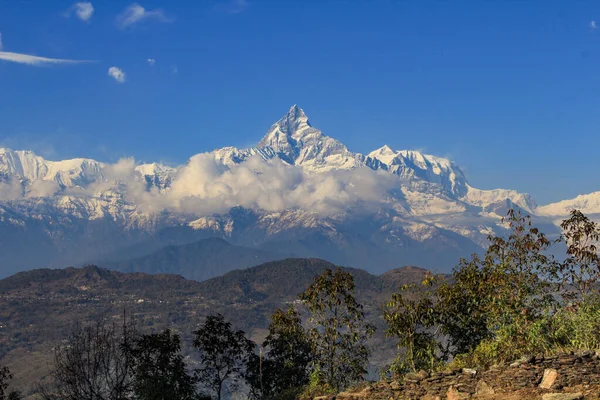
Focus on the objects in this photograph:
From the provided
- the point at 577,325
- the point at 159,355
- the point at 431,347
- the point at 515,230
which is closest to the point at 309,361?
the point at 159,355

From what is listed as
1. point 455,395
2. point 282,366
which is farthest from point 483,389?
point 282,366

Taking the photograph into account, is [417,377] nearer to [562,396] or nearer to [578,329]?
[562,396]

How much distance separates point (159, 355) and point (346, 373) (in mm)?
14064

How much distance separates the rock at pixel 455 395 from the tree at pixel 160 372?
21.0 m

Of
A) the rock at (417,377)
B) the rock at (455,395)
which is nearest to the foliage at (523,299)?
the rock at (417,377)

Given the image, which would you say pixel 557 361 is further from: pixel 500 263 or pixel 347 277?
pixel 347 277

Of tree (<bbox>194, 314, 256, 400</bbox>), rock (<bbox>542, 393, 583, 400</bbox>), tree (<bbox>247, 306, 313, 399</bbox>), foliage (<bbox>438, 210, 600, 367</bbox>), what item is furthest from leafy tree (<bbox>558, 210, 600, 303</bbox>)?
tree (<bbox>194, 314, 256, 400</bbox>)

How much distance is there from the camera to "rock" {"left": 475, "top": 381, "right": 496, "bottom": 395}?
2267 centimetres

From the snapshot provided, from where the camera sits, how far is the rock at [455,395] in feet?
75.3

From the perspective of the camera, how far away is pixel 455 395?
23.2 m

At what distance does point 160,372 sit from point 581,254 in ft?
103

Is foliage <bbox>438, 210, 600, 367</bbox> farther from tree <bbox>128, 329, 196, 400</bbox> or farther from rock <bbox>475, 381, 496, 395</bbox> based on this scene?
tree <bbox>128, 329, 196, 400</bbox>

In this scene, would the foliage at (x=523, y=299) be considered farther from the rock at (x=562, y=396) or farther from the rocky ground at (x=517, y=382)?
the rock at (x=562, y=396)

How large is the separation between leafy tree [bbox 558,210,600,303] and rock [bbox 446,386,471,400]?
42.2 ft
